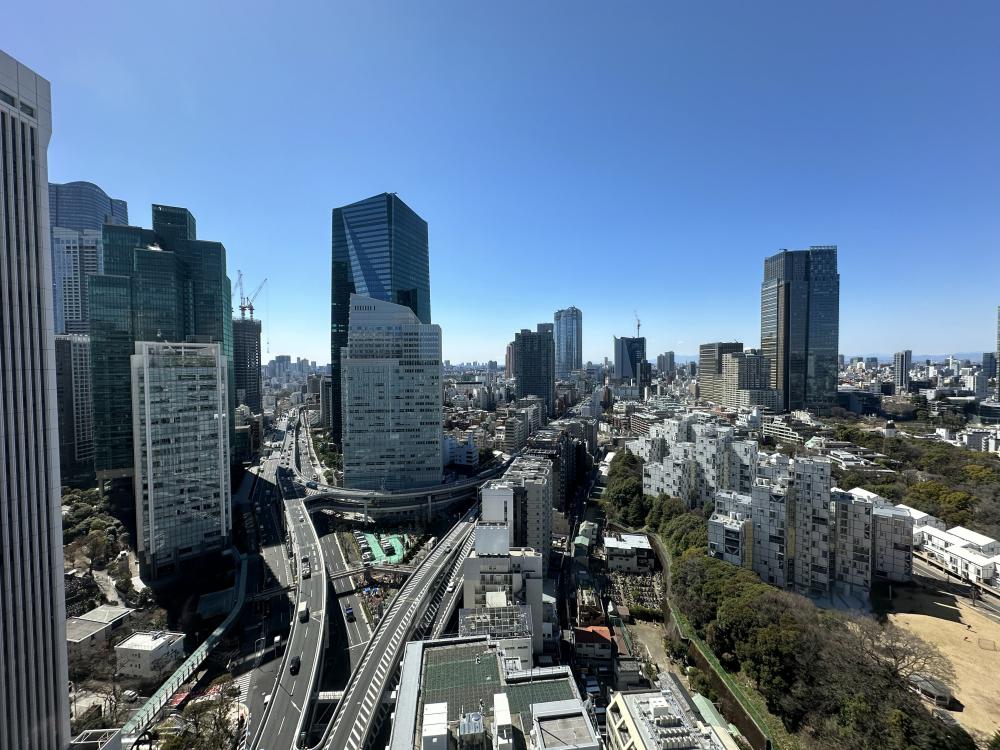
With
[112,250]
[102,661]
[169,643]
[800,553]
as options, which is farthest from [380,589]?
[112,250]

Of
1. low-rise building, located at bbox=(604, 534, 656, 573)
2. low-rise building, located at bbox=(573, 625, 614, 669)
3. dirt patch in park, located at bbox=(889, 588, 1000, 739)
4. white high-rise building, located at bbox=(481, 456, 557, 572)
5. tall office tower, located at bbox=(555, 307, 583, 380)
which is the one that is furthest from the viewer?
tall office tower, located at bbox=(555, 307, 583, 380)

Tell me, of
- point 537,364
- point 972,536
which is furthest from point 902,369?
point 972,536

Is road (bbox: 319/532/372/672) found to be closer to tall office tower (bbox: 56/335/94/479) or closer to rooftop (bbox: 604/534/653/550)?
rooftop (bbox: 604/534/653/550)

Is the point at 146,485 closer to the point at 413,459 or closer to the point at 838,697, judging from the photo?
the point at 413,459

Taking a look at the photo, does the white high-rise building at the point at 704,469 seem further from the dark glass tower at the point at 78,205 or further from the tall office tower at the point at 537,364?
the dark glass tower at the point at 78,205

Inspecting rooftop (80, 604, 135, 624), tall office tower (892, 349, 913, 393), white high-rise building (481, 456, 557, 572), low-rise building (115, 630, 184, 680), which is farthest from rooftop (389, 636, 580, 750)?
tall office tower (892, 349, 913, 393)

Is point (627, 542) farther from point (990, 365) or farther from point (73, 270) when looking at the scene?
point (990, 365)

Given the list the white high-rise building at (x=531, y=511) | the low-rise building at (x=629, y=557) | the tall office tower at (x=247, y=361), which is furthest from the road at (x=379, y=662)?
the tall office tower at (x=247, y=361)
